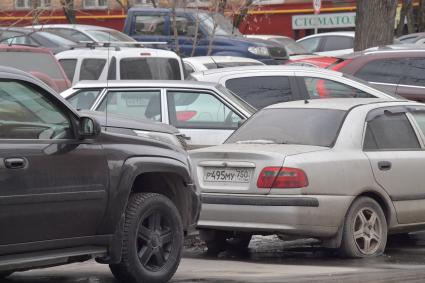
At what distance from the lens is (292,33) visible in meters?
41.1

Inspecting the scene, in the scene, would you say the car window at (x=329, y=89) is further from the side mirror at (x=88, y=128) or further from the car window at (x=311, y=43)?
the car window at (x=311, y=43)

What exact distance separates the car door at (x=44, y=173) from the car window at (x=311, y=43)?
24.0 m

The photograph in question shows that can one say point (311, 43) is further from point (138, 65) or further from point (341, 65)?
point (341, 65)

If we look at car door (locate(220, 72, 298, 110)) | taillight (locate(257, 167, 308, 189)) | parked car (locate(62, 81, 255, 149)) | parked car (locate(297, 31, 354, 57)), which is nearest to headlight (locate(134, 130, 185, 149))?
taillight (locate(257, 167, 308, 189))

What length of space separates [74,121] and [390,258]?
11.8 ft

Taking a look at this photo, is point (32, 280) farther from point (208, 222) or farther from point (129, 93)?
point (129, 93)

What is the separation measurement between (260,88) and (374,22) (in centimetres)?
673

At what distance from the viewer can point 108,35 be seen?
24.3 meters

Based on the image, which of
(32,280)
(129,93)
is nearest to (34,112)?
(32,280)

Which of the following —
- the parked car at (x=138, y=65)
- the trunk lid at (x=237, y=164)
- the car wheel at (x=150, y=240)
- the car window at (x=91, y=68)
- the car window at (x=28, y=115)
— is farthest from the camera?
the car window at (x=91, y=68)

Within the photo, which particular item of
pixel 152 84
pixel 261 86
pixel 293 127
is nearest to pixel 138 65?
pixel 261 86

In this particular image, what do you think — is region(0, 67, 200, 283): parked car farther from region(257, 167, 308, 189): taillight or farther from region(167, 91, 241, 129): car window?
region(167, 91, 241, 129): car window

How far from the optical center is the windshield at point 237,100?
12.8 m

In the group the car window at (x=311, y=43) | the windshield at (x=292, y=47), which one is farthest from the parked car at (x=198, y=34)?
the car window at (x=311, y=43)
